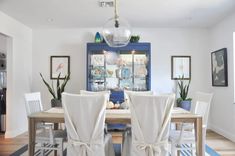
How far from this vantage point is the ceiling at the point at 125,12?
12.3ft

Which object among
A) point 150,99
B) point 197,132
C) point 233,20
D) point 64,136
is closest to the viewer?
point 150,99

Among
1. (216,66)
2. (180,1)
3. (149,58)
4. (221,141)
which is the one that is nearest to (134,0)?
(180,1)

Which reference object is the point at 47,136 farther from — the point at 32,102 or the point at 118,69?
the point at 118,69

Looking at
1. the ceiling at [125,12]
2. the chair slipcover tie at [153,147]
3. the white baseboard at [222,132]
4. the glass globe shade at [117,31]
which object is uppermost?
the ceiling at [125,12]

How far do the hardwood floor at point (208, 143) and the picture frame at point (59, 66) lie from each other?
1.50 meters

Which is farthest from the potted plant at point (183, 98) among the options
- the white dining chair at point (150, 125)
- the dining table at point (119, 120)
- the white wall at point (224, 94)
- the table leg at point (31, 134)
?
the table leg at point (31, 134)

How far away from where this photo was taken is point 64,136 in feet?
9.60

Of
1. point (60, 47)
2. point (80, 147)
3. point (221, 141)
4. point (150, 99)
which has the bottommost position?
point (221, 141)

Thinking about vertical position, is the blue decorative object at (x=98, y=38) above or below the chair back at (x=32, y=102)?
above

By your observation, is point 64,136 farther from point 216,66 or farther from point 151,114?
point 216,66

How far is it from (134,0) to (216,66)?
2498 millimetres

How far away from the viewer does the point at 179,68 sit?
18.2 feet

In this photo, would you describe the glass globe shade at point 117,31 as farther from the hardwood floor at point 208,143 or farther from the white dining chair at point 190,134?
the hardwood floor at point 208,143

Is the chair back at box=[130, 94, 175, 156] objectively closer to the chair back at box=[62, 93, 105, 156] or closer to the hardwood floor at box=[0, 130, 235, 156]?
the chair back at box=[62, 93, 105, 156]
